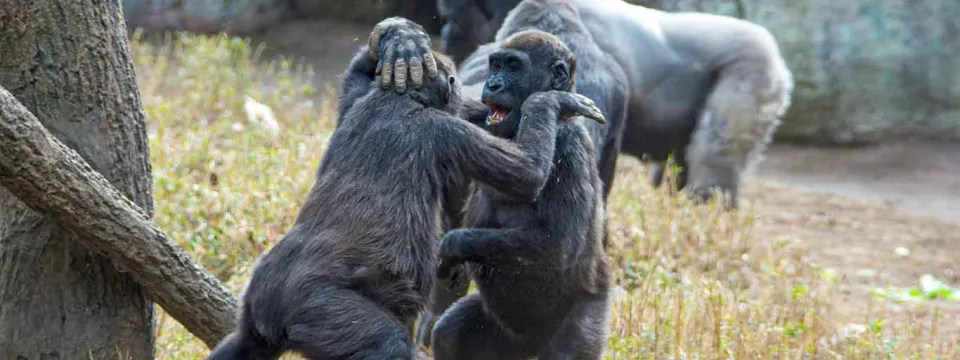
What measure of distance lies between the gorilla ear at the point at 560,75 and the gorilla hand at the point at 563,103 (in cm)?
18

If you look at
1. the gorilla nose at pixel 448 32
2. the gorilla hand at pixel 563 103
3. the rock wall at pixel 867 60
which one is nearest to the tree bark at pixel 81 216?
the gorilla hand at pixel 563 103

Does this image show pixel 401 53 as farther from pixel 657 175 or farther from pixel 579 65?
pixel 657 175

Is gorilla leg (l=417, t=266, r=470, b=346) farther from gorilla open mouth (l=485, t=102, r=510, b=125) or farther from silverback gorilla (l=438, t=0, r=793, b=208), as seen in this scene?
silverback gorilla (l=438, t=0, r=793, b=208)

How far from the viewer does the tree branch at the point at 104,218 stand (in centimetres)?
337

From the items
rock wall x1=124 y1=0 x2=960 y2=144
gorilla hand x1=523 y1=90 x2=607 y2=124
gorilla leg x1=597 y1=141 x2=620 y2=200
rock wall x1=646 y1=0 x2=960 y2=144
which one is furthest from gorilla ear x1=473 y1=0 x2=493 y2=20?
rock wall x1=646 y1=0 x2=960 y2=144

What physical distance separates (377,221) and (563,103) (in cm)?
76

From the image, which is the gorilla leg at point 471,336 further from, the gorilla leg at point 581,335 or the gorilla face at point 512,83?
the gorilla face at point 512,83

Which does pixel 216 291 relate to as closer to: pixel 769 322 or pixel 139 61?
pixel 769 322

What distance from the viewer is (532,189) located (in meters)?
3.49

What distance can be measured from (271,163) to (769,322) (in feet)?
9.50

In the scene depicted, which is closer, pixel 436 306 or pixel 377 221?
pixel 377 221

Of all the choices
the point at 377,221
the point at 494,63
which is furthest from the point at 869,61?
the point at 377,221

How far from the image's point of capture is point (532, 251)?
3.67m

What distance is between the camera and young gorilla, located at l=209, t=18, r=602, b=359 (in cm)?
319
